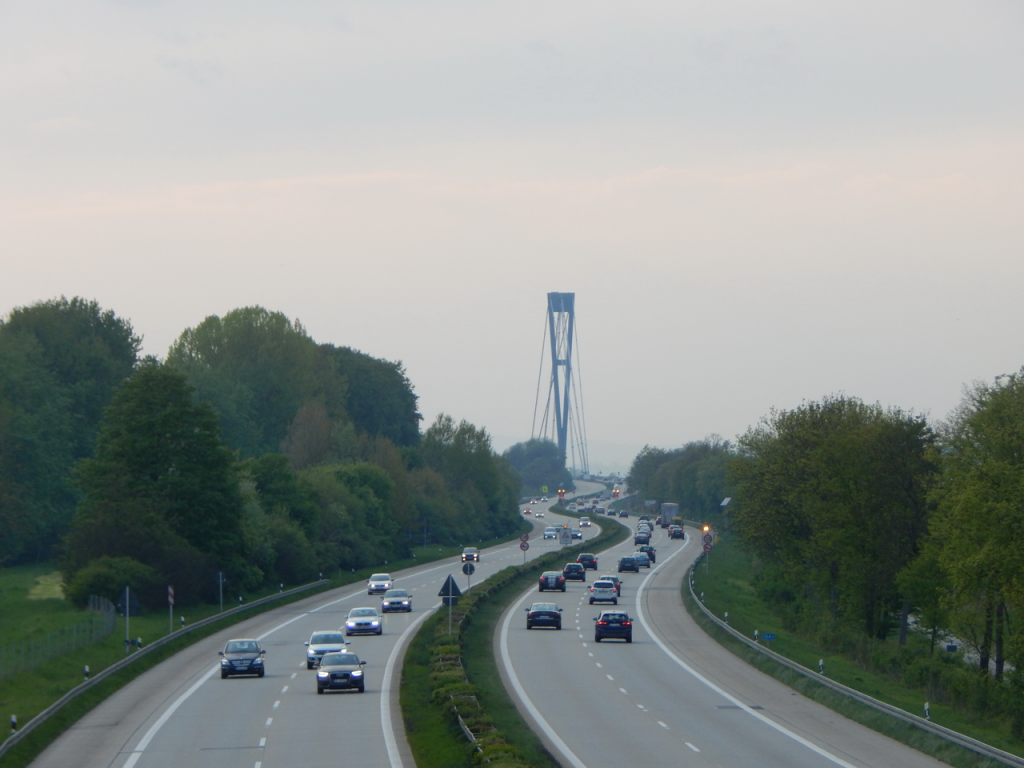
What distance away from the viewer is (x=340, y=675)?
30859mm

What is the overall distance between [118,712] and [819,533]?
37.6 metres

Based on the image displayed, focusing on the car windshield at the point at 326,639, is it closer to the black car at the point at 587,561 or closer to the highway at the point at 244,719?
the highway at the point at 244,719

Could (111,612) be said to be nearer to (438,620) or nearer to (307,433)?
(438,620)

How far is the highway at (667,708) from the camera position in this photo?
22469 millimetres

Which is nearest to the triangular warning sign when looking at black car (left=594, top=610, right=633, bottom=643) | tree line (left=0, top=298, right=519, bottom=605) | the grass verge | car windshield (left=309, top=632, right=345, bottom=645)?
car windshield (left=309, top=632, right=345, bottom=645)

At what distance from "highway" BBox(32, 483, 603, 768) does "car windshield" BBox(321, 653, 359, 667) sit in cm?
78

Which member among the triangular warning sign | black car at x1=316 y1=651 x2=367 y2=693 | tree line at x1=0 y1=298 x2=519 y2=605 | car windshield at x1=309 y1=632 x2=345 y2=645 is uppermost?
tree line at x1=0 y1=298 x2=519 y2=605

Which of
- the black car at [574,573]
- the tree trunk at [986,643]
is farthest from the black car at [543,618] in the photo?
the black car at [574,573]

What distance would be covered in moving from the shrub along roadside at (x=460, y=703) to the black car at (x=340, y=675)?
125 cm

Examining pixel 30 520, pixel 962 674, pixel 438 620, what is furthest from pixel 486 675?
pixel 30 520

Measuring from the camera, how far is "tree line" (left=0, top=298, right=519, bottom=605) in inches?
2293

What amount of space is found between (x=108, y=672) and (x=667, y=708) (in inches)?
657

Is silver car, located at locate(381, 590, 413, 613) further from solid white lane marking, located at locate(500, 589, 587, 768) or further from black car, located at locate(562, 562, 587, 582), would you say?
black car, located at locate(562, 562, 587, 582)

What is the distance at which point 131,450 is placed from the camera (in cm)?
6103
